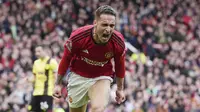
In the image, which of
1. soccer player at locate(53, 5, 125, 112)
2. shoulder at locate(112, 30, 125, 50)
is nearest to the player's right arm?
soccer player at locate(53, 5, 125, 112)

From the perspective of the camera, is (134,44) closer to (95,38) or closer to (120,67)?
(120,67)

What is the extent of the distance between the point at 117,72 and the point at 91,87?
0.44 m

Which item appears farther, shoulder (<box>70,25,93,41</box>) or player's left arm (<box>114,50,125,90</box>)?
player's left arm (<box>114,50,125,90</box>)

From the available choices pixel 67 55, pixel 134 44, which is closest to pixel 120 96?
pixel 67 55

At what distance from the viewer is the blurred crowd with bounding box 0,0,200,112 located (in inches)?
806

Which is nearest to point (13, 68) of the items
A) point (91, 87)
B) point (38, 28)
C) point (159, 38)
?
point (38, 28)

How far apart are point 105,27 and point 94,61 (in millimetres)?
694

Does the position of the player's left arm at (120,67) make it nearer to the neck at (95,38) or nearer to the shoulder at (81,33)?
the neck at (95,38)

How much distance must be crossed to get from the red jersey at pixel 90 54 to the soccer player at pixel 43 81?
14.2 feet

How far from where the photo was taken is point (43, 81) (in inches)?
591

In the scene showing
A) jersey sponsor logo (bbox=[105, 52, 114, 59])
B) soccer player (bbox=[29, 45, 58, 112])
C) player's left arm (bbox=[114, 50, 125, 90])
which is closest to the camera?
jersey sponsor logo (bbox=[105, 52, 114, 59])

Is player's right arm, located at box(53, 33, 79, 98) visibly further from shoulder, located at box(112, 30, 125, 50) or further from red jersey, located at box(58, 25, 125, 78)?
shoulder, located at box(112, 30, 125, 50)

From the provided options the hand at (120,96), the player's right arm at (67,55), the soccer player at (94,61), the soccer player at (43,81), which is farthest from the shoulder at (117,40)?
the soccer player at (43,81)

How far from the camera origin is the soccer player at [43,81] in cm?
1490
